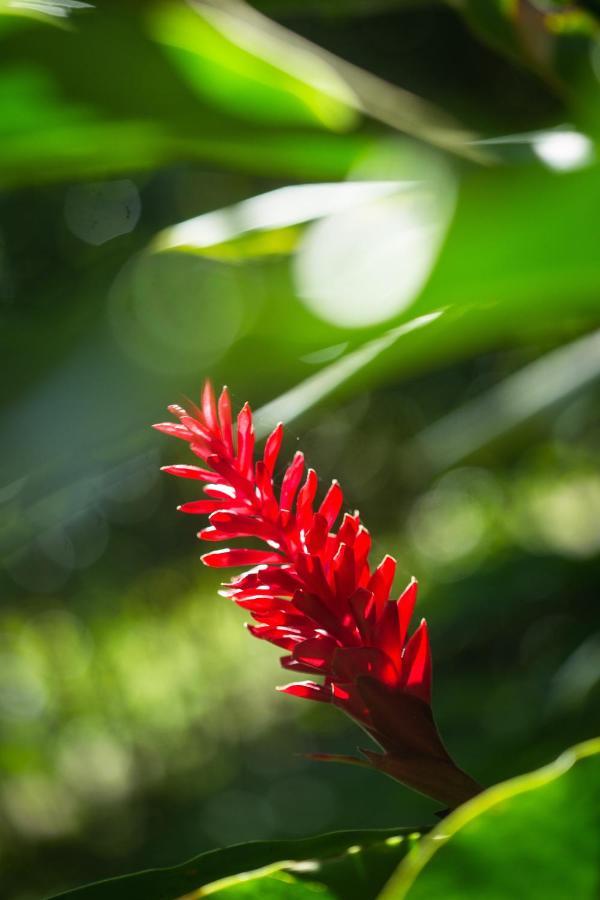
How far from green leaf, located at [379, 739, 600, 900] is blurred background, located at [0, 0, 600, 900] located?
7 centimetres

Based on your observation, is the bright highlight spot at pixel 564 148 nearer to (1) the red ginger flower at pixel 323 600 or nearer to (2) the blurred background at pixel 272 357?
(2) the blurred background at pixel 272 357

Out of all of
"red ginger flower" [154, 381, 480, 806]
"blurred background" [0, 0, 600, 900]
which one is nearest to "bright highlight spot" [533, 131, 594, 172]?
"blurred background" [0, 0, 600, 900]

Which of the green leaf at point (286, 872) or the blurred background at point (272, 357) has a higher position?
the blurred background at point (272, 357)

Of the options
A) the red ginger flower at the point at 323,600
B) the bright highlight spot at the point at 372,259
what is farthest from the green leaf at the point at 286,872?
the bright highlight spot at the point at 372,259

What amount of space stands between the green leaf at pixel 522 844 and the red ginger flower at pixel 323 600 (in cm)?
4

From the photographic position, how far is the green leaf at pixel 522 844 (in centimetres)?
21

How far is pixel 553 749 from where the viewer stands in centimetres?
92

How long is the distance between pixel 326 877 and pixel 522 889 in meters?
Result: 0.05

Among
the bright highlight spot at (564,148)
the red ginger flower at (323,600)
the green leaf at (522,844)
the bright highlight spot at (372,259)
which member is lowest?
the green leaf at (522,844)

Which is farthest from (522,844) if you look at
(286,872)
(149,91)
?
(149,91)

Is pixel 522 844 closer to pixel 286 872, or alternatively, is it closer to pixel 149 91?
pixel 286 872

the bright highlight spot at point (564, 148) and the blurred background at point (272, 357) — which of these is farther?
the bright highlight spot at point (564, 148)

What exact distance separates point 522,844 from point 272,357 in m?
0.12

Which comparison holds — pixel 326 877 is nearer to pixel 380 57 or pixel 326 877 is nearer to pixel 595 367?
pixel 595 367
